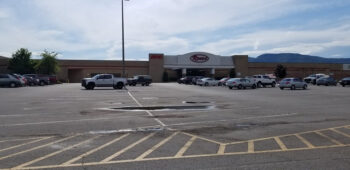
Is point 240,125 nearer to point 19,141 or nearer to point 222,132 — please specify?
point 222,132

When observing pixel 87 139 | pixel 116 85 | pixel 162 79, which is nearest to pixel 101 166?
pixel 87 139

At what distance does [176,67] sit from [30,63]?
3130cm

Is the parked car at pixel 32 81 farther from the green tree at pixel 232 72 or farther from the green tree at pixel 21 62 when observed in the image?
the green tree at pixel 232 72

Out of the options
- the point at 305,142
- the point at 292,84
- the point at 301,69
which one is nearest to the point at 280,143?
the point at 305,142

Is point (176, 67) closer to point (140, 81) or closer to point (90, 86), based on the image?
point (140, 81)

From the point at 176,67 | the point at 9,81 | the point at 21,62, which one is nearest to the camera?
the point at 9,81

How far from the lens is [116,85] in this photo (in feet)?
132

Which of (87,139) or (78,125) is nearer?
(87,139)

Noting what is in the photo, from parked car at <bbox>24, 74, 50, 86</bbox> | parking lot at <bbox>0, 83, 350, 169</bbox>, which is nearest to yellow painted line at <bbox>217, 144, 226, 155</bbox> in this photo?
parking lot at <bbox>0, 83, 350, 169</bbox>

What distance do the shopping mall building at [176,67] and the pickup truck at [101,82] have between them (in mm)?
41623

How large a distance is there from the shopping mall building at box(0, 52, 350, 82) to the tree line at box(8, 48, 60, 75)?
400cm

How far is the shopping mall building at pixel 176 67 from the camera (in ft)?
265

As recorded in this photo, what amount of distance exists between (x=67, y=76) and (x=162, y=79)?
21068 millimetres

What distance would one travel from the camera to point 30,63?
7744 cm
